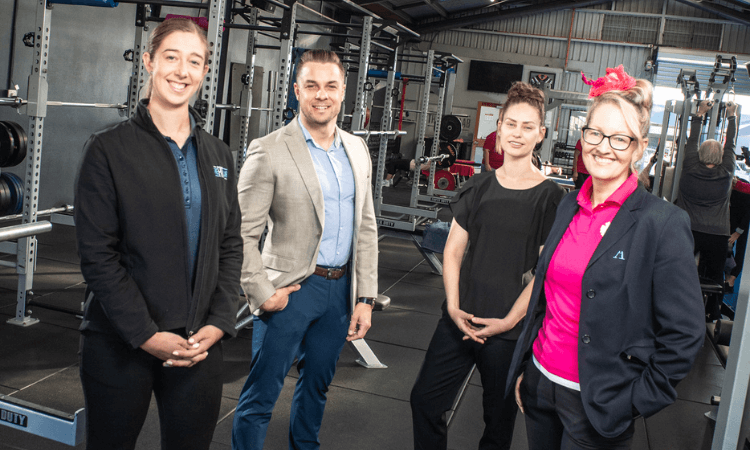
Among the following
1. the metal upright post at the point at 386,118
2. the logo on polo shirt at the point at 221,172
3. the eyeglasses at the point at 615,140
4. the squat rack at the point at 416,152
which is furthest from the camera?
the squat rack at the point at 416,152

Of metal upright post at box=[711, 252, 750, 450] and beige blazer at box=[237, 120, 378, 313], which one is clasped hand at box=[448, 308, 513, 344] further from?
metal upright post at box=[711, 252, 750, 450]

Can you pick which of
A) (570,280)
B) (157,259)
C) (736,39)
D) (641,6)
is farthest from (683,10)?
(157,259)

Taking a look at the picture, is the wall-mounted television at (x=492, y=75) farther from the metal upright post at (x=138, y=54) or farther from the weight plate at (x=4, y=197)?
the weight plate at (x=4, y=197)

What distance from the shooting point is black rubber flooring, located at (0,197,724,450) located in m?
2.77

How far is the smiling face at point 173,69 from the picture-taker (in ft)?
4.75

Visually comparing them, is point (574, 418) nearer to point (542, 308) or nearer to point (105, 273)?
point (542, 308)

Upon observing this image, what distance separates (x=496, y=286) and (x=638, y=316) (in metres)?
0.61

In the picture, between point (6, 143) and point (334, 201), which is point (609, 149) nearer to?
point (334, 201)

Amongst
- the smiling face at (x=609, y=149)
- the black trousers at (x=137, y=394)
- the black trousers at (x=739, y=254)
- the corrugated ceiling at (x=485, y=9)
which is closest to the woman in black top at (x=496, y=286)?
the smiling face at (x=609, y=149)

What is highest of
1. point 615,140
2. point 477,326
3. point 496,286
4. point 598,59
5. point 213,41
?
point 598,59

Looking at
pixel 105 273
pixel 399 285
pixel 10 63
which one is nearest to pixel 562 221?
pixel 105 273

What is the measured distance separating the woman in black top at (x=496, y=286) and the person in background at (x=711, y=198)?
3.52 metres

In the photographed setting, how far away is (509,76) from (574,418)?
51.7 ft

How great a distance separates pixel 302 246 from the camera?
6.38 feet
